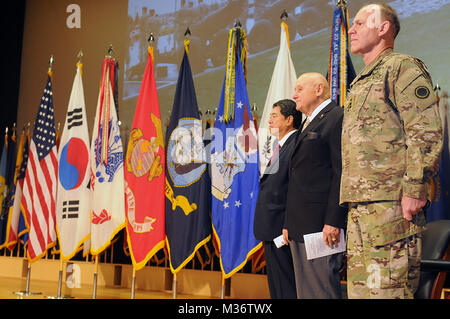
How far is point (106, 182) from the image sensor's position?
175 inches

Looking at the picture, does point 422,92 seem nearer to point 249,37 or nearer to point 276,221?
point 276,221

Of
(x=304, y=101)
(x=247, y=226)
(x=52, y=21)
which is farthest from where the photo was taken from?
(x=52, y=21)

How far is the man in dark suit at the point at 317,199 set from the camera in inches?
80.6

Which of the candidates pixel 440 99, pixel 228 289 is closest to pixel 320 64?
pixel 440 99

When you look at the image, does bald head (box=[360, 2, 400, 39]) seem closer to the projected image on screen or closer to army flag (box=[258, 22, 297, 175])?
army flag (box=[258, 22, 297, 175])

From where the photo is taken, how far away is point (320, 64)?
5.02m

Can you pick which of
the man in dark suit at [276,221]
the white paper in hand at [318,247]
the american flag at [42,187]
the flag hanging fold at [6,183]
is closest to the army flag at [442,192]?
Answer: the man in dark suit at [276,221]

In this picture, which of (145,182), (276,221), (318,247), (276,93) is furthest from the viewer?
(145,182)

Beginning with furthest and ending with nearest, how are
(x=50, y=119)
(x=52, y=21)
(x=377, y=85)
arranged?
1. (x=52, y=21)
2. (x=50, y=119)
3. (x=377, y=85)

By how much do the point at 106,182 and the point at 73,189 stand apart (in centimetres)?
34

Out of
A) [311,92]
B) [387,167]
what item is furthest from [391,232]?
[311,92]

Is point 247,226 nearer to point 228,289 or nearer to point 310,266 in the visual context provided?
point 228,289

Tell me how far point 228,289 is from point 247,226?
102cm

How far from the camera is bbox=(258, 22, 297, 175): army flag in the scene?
392 cm
